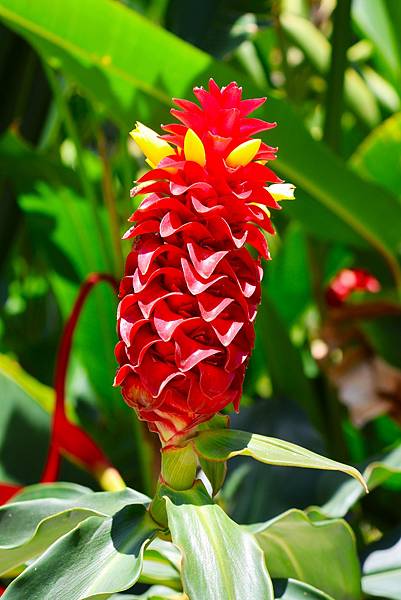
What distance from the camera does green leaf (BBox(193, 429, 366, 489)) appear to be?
1.63 feet

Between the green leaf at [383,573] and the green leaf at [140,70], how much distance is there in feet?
1.39

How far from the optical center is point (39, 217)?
1.24 m

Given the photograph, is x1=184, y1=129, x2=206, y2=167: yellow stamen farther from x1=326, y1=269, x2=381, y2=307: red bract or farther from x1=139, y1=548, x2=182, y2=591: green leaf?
x1=326, y1=269, x2=381, y2=307: red bract

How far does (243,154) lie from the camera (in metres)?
0.51

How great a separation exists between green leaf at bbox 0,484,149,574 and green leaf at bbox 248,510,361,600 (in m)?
0.12

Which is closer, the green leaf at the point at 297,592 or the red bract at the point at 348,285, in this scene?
the green leaf at the point at 297,592

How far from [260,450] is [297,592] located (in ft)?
0.56

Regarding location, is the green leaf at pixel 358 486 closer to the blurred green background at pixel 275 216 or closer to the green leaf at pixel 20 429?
the blurred green background at pixel 275 216

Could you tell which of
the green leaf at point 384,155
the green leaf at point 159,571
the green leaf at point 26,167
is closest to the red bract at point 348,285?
the green leaf at point 384,155

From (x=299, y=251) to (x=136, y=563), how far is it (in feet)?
2.92

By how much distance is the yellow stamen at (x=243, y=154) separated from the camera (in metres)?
0.50

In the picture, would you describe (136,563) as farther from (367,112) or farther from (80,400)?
(367,112)

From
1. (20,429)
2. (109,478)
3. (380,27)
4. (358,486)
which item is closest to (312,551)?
(358,486)

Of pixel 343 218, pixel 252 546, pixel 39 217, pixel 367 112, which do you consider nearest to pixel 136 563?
pixel 252 546
